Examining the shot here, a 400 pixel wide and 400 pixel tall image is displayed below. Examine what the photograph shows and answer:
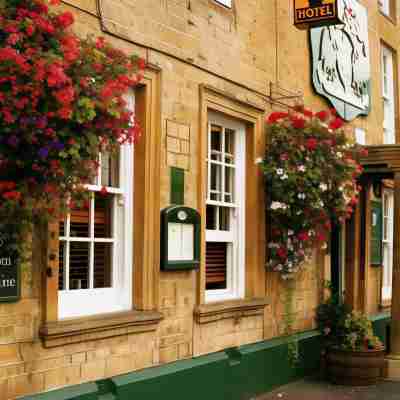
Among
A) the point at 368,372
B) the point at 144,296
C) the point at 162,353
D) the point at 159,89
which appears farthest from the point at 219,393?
the point at 159,89

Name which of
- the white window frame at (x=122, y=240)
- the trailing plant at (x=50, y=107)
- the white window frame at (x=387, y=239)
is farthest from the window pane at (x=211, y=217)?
the white window frame at (x=387, y=239)

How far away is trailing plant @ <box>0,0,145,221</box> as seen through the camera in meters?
4.68

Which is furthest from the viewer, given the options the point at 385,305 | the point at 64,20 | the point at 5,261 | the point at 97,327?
the point at 385,305

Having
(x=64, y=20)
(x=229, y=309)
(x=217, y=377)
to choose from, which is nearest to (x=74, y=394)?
(x=217, y=377)

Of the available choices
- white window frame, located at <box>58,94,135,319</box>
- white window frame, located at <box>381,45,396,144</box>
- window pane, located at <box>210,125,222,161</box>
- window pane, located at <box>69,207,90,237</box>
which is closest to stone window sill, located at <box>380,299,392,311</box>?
white window frame, located at <box>381,45,396,144</box>

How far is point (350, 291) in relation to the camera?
38.2 feet

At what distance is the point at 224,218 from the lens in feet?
30.0

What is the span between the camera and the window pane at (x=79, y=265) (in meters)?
6.68

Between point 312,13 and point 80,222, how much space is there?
464 centimetres

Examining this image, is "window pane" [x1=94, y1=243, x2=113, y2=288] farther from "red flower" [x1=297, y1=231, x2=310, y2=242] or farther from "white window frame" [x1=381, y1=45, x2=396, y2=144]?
"white window frame" [x1=381, y1=45, x2=396, y2=144]

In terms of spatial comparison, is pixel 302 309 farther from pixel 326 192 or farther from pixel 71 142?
pixel 71 142

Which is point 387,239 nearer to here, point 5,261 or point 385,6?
point 385,6

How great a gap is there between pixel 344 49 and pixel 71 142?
8202mm

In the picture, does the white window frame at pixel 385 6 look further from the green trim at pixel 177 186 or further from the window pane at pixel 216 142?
the green trim at pixel 177 186
